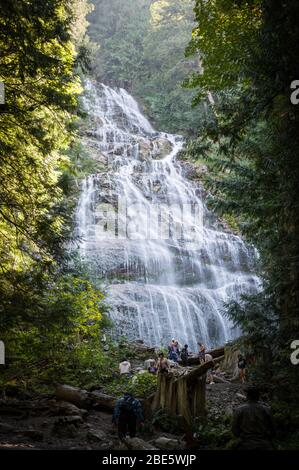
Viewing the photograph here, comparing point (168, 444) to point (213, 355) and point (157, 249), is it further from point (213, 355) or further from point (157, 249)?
point (157, 249)

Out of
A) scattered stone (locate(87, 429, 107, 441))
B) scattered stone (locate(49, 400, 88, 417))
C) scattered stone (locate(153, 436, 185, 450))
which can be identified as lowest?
scattered stone (locate(153, 436, 185, 450))

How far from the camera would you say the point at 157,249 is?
25375mm

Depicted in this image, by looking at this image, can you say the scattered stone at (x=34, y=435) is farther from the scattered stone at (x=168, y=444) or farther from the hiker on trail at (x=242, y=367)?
the hiker on trail at (x=242, y=367)

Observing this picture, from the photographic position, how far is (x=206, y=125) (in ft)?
25.5

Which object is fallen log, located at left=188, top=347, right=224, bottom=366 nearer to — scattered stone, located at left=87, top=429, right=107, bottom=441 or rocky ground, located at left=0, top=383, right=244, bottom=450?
rocky ground, located at left=0, top=383, right=244, bottom=450

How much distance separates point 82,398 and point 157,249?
16.3 meters

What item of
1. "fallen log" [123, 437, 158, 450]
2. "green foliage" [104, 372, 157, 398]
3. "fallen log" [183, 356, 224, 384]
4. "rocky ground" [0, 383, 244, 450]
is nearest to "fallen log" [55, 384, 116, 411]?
"rocky ground" [0, 383, 244, 450]

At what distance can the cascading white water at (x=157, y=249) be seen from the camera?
2070 cm

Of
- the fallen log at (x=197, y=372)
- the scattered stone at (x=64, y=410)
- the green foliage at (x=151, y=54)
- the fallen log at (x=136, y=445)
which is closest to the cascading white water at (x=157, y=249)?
the fallen log at (x=197, y=372)

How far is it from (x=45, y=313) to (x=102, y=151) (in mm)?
28817

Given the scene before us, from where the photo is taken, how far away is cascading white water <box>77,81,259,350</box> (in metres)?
20.7

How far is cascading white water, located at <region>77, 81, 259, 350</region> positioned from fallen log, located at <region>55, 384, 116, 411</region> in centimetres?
782

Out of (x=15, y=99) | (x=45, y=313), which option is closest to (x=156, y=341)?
(x=45, y=313)
